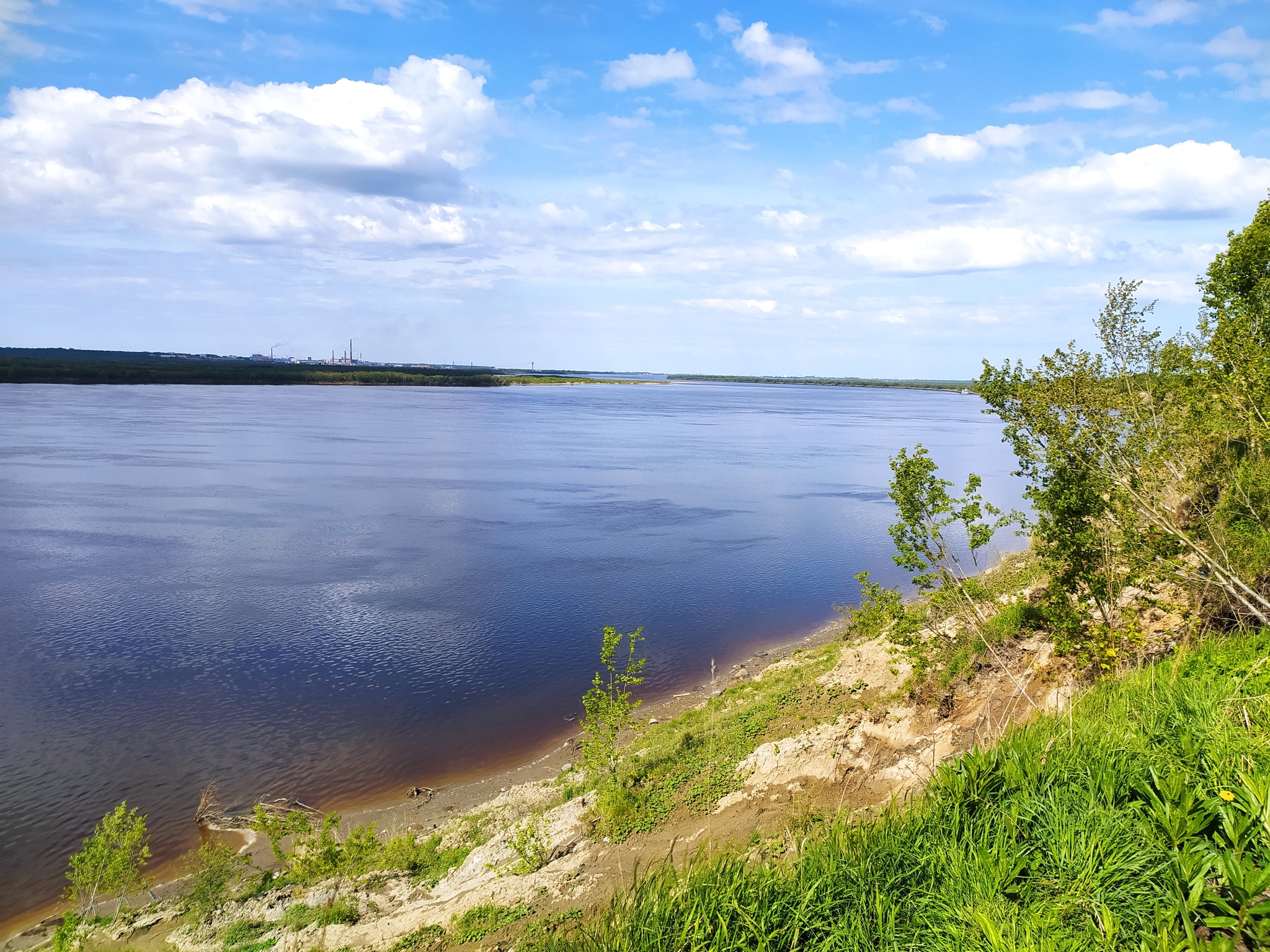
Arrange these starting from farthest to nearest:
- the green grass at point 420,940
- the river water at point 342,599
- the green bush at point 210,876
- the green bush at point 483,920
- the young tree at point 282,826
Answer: the river water at point 342,599 < the young tree at point 282,826 < the green bush at point 210,876 < the green grass at point 420,940 < the green bush at point 483,920

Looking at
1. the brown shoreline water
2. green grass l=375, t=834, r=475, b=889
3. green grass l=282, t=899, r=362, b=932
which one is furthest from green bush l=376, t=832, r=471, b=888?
the brown shoreline water

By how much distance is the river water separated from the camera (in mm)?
20859

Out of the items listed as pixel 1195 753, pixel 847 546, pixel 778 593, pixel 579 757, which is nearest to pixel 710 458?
pixel 847 546

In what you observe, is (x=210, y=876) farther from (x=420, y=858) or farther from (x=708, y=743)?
(x=708, y=743)

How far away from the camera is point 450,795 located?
19422mm

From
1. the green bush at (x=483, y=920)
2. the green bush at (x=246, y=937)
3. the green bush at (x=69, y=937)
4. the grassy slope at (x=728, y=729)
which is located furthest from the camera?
the grassy slope at (x=728, y=729)

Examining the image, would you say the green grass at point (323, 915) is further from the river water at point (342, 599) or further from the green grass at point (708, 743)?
the river water at point (342, 599)

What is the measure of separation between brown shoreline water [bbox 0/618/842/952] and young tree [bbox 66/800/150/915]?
897 millimetres

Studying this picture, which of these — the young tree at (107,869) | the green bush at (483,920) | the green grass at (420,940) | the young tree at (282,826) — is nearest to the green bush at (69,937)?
the young tree at (107,869)

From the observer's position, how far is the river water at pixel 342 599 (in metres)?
20.9

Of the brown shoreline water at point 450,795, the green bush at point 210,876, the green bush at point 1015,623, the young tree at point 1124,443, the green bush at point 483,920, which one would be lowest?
the brown shoreline water at point 450,795

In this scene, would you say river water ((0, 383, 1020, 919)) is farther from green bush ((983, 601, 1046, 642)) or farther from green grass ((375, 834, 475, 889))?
green bush ((983, 601, 1046, 642))

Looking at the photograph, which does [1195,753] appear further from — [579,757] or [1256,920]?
[579,757]

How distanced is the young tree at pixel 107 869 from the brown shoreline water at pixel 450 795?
90 cm
